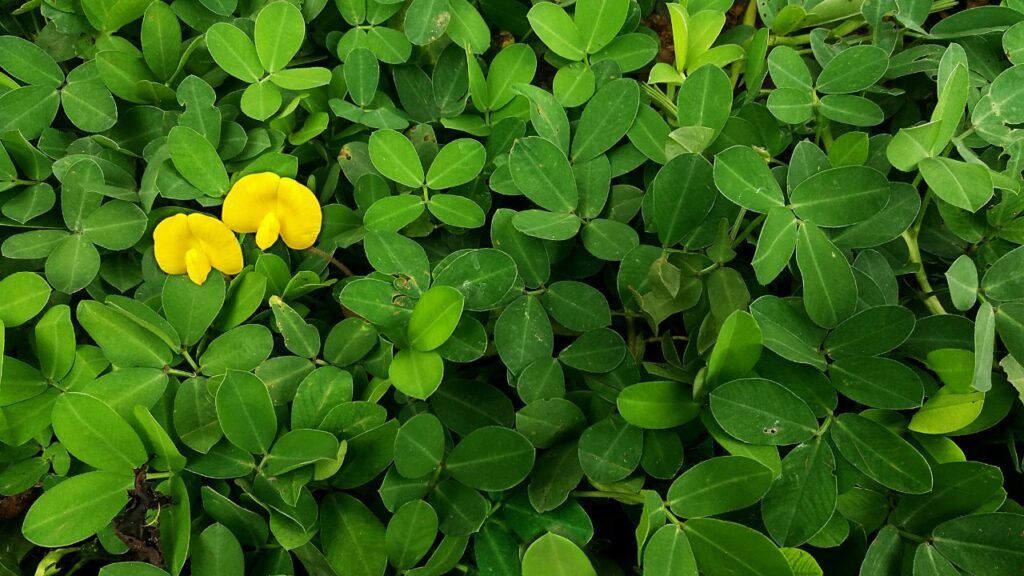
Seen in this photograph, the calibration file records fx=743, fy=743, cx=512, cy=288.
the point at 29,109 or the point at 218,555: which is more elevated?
the point at 29,109

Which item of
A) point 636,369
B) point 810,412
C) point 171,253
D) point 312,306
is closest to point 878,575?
point 810,412

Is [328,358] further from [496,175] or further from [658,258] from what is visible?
[658,258]

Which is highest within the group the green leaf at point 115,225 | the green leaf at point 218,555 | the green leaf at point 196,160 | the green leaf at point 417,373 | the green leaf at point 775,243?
the green leaf at point 775,243

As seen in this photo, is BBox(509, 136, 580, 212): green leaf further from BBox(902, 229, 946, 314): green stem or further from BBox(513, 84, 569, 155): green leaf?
BBox(902, 229, 946, 314): green stem

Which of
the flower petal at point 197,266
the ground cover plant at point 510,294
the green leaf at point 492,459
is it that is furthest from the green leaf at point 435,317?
the flower petal at point 197,266

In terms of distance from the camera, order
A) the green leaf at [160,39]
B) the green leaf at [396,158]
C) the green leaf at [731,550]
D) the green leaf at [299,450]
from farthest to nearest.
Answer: the green leaf at [160,39], the green leaf at [396,158], the green leaf at [299,450], the green leaf at [731,550]

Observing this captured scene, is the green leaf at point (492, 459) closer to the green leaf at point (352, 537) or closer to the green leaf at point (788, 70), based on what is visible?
the green leaf at point (352, 537)

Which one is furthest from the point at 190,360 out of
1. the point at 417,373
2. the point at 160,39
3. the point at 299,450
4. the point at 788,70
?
the point at 788,70

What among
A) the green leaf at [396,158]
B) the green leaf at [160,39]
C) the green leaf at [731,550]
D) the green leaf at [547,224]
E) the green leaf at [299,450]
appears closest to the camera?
the green leaf at [731,550]

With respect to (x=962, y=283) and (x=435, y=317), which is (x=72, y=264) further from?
(x=962, y=283)

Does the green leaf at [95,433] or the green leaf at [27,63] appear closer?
the green leaf at [95,433]
